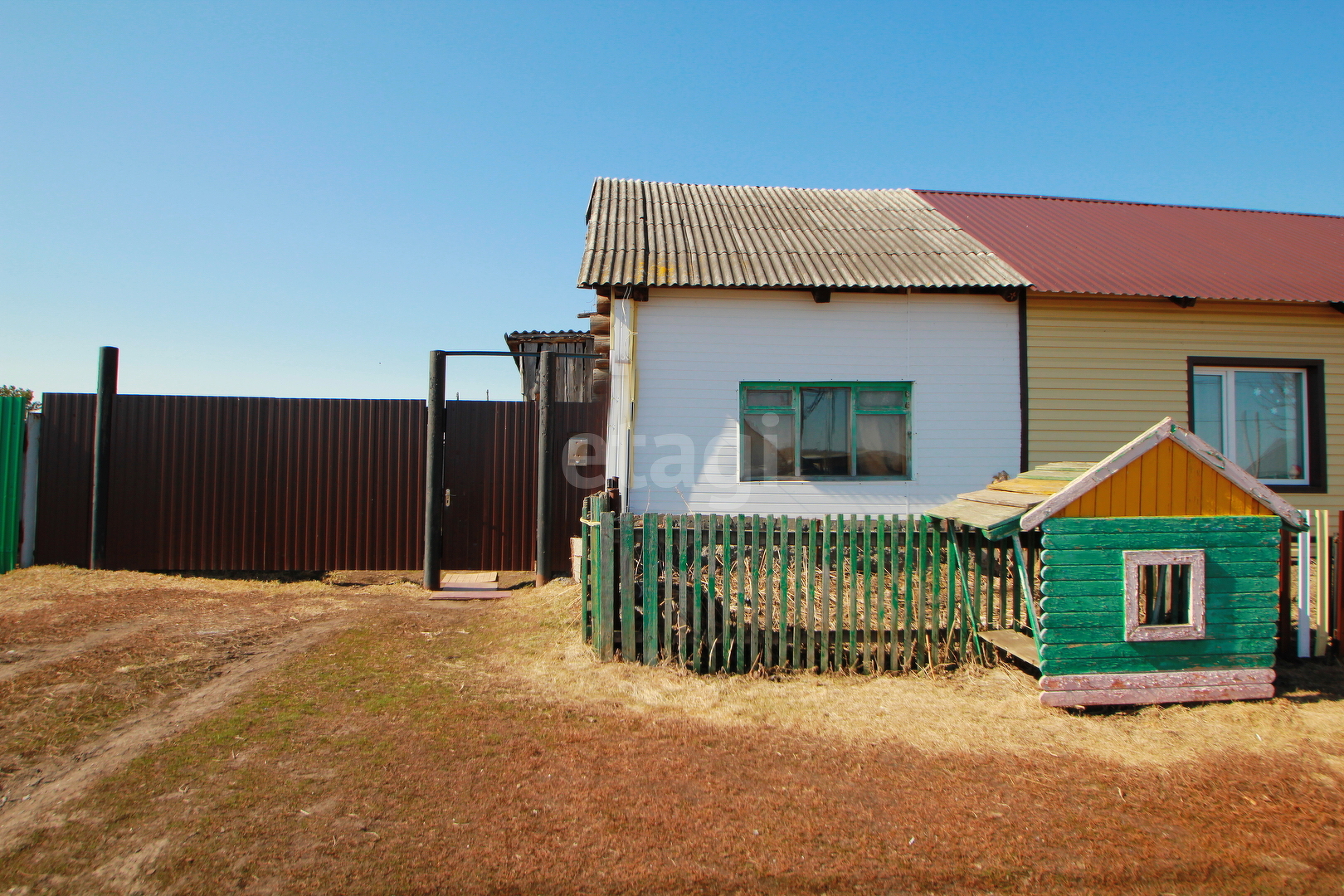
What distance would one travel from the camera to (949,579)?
19.9 feet

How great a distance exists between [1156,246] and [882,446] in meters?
6.01

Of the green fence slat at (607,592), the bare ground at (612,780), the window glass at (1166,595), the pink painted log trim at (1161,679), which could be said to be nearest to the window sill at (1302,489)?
the bare ground at (612,780)

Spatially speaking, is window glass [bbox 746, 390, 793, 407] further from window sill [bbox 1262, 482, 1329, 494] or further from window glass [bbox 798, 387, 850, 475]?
window sill [bbox 1262, 482, 1329, 494]

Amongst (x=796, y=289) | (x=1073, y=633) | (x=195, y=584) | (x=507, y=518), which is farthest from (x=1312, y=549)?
(x=195, y=584)

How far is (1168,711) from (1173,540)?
119cm

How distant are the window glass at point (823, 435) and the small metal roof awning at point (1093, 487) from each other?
3.71 m

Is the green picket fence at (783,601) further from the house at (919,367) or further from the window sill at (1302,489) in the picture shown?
the window sill at (1302,489)

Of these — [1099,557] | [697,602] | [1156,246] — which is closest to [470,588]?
[697,602]

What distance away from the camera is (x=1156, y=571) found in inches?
213

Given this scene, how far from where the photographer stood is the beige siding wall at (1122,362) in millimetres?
9523

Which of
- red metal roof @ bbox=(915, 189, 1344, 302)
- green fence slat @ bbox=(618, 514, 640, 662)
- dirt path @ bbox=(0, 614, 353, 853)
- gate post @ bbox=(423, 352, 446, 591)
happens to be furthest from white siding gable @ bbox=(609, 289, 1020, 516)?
dirt path @ bbox=(0, 614, 353, 853)

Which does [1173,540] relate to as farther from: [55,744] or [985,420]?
[55,744]

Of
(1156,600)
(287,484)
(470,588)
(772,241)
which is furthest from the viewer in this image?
(772,241)

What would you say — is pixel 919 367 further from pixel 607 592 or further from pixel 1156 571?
pixel 607 592
